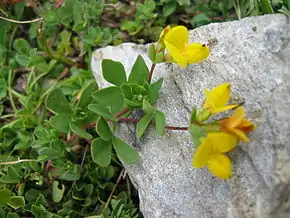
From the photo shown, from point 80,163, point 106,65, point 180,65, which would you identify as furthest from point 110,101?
point 80,163

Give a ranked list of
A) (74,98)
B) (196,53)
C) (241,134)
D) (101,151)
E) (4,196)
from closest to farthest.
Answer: (241,134) < (196,53) < (101,151) < (4,196) < (74,98)

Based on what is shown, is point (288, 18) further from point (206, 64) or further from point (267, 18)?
point (206, 64)

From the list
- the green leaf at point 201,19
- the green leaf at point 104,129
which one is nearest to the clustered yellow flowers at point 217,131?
the green leaf at point 104,129

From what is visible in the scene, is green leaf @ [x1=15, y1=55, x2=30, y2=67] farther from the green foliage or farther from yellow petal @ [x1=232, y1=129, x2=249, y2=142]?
yellow petal @ [x1=232, y1=129, x2=249, y2=142]

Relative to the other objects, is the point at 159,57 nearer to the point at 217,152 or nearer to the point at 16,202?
the point at 217,152

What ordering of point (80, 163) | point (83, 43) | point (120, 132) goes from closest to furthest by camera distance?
point (120, 132)
point (80, 163)
point (83, 43)

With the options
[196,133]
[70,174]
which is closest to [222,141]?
[196,133]

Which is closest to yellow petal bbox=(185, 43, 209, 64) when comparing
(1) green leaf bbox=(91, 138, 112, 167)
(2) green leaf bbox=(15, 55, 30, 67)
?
(1) green leaf bbox=(91, 138, 112, 167)
